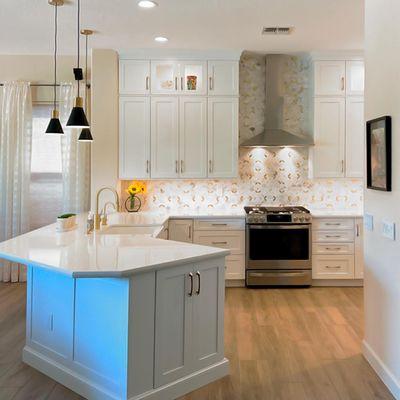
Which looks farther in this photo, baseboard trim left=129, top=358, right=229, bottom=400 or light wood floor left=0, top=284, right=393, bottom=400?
light wood floor left=0, top=284, right=393, bottom=400

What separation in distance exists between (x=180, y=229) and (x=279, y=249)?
1210 mm

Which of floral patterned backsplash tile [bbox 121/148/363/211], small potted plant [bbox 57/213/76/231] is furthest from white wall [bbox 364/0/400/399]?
floral patterned backsplash tile [bbox 121/148/363/211]

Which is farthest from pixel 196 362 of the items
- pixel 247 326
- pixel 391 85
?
pixel 391 85

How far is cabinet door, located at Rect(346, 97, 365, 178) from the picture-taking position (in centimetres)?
542

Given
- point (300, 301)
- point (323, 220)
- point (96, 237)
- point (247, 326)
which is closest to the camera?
point (96, 237)

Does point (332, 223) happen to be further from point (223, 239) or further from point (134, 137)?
point (134, 137)

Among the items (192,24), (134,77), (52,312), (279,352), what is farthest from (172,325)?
(134,77)

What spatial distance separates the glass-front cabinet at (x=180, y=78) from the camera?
17.6 feet

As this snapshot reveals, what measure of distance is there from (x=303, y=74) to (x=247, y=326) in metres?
3.47

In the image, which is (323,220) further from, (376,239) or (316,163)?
(376,239)

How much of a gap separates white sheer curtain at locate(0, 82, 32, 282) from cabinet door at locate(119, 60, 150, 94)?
1190mm

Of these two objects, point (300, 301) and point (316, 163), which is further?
point (316, 163)

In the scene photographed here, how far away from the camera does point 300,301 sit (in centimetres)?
471

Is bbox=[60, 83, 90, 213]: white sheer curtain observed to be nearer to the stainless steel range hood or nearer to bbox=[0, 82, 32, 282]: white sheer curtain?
bbox=[0, 82, 32, 282]: white sheer curtain
